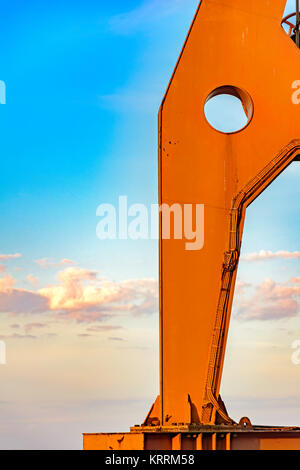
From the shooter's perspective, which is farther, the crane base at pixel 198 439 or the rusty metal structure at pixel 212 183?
the rusty metal structure at pixel 212 183

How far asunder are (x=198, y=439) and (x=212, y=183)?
472cm

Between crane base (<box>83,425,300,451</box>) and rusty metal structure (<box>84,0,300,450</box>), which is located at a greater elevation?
rusty metal structure (<box>84,0,300,450</box>)

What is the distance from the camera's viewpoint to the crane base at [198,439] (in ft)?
48.2

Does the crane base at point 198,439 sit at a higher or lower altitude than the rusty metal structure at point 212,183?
lower

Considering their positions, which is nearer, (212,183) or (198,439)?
(198,439)

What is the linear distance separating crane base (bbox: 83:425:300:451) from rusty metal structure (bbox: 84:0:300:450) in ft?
0.06

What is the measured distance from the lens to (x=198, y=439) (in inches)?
581

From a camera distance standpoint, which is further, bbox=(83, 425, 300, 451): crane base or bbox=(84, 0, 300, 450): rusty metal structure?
bbox=(84, 0, 300, 450): rusty metal structure

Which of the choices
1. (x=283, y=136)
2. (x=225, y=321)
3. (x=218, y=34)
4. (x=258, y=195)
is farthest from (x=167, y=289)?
(x=218, y=34)

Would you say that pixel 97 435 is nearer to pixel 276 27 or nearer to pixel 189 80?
pixel 189 80

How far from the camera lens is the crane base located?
14695 mm

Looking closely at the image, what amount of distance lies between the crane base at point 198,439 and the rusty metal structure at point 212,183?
0.02 m

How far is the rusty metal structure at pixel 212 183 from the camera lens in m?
15.2

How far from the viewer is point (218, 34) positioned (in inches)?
651
